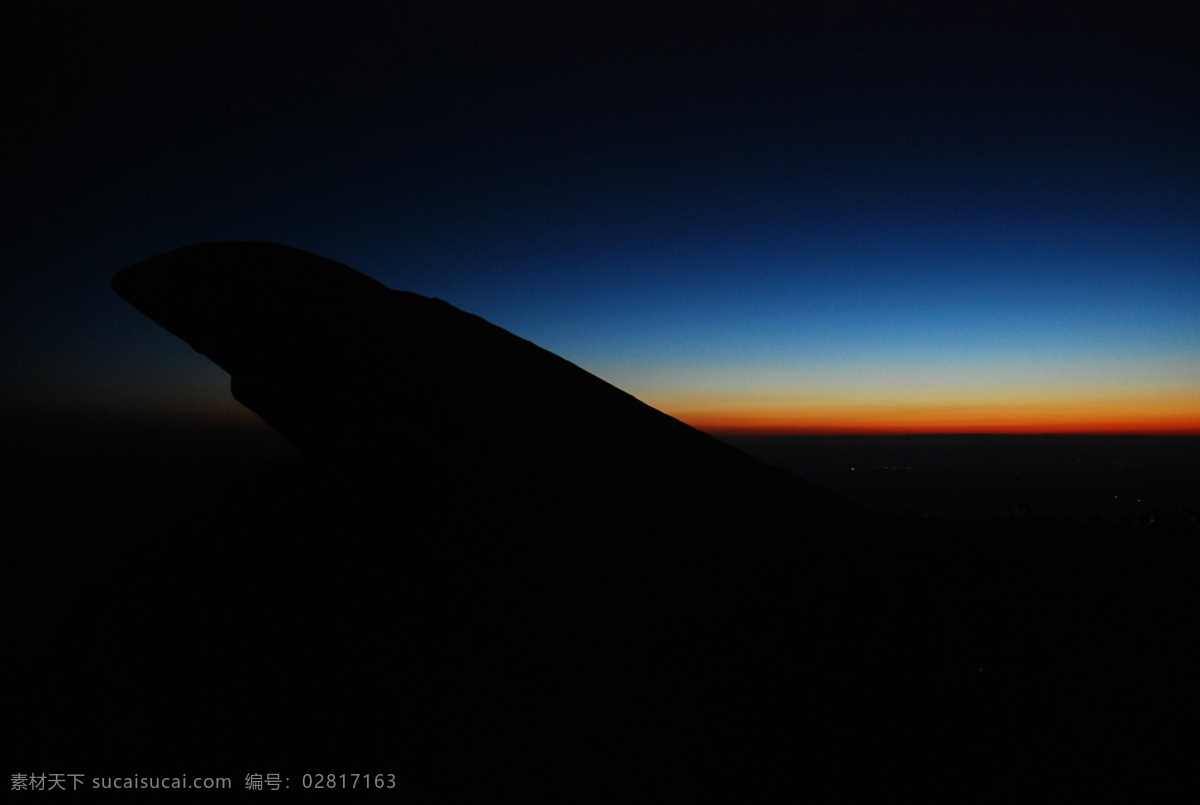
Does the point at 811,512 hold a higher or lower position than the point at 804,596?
higher

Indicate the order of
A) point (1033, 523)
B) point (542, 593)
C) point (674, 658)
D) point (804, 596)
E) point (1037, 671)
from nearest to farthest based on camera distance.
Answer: point (674, 658)
point (542, 593)
point (804, 596)
point (1037, 671)
point (1033, 523)

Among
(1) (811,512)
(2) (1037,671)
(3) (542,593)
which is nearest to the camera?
(3) (542,593)

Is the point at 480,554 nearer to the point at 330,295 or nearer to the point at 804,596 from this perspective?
→ the point at 804,596

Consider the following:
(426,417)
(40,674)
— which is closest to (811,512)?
(426,417)

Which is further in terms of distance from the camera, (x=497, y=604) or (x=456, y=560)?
(x=456, y=560)

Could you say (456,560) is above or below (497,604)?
above

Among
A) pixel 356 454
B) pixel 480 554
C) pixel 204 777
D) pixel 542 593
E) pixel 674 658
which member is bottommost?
pixel 204 777

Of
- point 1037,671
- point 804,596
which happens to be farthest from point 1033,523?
point 804,596

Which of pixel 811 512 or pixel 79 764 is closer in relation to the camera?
pixel 79 764
